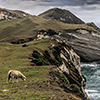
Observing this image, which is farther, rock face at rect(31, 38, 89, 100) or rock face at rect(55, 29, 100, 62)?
rock face at rect(55, 29, 100, 62)

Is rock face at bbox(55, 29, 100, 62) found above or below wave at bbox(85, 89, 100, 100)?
above

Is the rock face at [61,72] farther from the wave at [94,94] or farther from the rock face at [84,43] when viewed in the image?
the rock face at [84,43]

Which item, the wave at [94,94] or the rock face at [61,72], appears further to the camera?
the wave at [94,94]

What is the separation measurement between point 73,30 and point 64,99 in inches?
4957

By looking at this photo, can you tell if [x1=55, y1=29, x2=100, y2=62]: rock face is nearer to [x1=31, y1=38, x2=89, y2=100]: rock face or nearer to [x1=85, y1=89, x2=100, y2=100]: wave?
[x1=31, y1=38, x2=89, y2=100]: rock face

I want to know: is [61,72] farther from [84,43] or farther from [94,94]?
[84,43]

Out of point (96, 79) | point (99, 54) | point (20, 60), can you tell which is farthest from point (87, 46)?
point (20, 60)

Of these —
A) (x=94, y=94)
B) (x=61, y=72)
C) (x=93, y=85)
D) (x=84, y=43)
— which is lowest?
(x=93, y=85)

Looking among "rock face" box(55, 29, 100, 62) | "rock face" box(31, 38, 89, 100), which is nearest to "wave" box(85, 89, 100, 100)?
"rock face" box(31, 38, 89, 100)

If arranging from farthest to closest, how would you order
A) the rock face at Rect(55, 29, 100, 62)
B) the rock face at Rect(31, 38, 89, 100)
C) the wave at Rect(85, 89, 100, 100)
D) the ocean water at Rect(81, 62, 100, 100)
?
the rock face at Rect(55, 29, 100, 62) → the ocean water at Rect(81, 62, 100, 100) → the wave at Rect(85, 89, 100, 100) → the rock face at Rect(31, 38, 89, 100)

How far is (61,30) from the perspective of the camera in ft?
469

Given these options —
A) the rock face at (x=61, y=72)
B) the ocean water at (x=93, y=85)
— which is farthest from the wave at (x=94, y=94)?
the rock face at (x=61, y=72)

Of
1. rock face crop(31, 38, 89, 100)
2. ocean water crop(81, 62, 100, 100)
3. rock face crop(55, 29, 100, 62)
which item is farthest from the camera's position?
rock face crop(55, 29, 100, 62)

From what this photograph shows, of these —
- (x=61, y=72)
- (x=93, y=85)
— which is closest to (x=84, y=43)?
(x=93, y=85)
